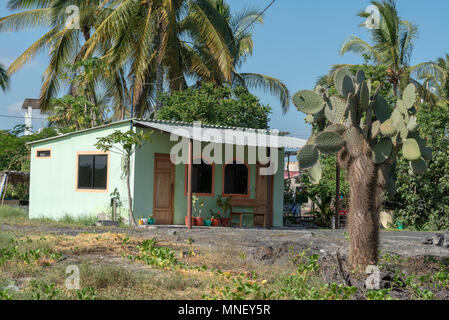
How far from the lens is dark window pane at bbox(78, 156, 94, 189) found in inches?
690

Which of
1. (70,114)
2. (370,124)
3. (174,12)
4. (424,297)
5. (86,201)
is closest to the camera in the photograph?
(424,297)

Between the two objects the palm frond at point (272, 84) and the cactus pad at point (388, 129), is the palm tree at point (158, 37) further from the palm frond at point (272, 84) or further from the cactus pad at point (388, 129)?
the cactus pad at point (388, 129)

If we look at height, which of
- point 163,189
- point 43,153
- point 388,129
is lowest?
point 163,189

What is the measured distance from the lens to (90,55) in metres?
22.8

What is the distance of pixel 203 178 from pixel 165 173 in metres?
1.35

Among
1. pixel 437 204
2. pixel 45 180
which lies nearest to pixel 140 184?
pixel 45 180

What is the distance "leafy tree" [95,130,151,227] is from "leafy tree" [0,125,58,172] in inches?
437

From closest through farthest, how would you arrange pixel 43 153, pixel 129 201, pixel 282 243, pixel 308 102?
pixel 308 102 < pixel 282 243 < pixel 129 201 < pixel 43 153

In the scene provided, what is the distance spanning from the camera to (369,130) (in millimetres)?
8242

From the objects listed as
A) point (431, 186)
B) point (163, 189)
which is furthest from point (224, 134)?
point (431, 186)

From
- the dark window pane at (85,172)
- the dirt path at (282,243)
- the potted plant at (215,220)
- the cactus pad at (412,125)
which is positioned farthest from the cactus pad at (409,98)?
the dark window pane at (85,172)

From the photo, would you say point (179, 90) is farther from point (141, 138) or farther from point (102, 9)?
point (141, 138)

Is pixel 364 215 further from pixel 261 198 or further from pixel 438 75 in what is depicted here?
pixel 438 75

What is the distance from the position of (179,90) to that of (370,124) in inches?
643
